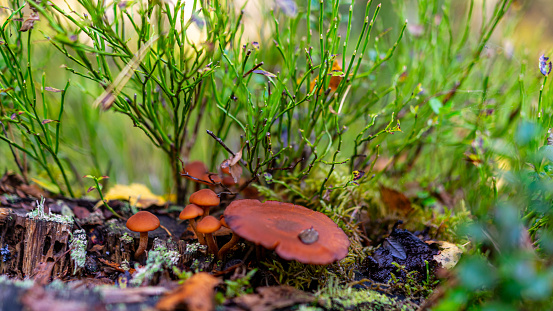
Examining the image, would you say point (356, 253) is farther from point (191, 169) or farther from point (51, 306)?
point (51, 306)

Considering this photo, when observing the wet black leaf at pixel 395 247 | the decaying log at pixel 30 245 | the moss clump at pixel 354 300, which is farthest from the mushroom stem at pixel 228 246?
the wet black leaf at pixel 395 247

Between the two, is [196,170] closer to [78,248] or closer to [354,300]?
[78,248]

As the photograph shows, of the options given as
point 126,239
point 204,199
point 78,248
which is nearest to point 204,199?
point 204,199

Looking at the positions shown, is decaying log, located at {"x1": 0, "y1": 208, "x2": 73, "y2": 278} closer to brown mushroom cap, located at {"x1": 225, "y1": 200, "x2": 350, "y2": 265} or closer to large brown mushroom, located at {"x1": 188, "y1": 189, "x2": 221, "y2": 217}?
large brown mushroom, located at {"x1": 188, "y1": 189, "x2": 221, "y2": 217}

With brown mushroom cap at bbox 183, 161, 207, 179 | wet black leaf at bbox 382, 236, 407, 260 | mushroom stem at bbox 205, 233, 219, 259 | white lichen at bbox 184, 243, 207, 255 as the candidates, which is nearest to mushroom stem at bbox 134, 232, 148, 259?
white lichen at bbox 184, 243, 207, 255

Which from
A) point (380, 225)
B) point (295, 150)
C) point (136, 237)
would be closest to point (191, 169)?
point (136, 237)

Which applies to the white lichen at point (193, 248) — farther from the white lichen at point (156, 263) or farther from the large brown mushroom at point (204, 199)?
the large brown mushroom at point (204, 199)
